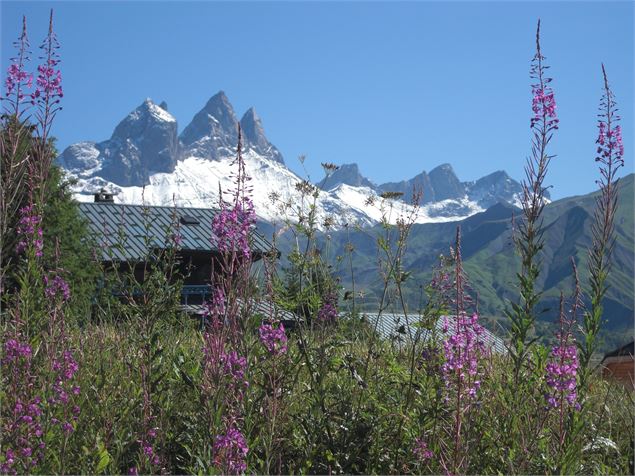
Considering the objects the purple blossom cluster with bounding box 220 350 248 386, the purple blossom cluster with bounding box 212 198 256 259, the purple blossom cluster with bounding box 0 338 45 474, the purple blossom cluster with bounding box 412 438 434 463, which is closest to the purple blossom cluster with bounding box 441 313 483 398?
the purple blossom cluster with bounding box 412 438 434 463

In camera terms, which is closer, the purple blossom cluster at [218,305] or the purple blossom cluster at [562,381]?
the purple blossom cluster at [218,305]

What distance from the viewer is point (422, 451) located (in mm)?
4562

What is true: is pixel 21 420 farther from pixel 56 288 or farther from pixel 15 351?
pixel 56 288

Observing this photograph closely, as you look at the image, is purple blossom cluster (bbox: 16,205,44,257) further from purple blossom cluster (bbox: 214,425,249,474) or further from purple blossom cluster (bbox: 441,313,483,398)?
purple blossom cluster (bbox: 441,313,483,398)

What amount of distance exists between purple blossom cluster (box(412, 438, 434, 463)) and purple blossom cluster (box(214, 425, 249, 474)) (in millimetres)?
1365

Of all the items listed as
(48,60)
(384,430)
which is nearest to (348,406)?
(384,430)

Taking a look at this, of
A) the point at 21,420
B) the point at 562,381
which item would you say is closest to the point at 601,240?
the point at 562,381

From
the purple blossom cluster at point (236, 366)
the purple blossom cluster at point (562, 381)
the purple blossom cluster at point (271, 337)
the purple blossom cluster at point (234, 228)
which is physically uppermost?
the purple blossom cluster at point (234, 228)

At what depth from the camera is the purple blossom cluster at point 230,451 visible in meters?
3.50

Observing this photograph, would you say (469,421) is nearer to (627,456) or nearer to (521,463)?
(521,463)

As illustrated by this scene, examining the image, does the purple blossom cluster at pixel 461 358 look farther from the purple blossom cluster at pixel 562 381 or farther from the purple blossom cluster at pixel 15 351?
the purple blossom cluster at pixel 15 351

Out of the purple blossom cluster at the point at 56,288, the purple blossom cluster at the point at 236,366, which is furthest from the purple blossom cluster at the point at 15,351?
the purple blossom cluster at the point at 236,366

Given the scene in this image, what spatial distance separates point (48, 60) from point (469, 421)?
3993mm

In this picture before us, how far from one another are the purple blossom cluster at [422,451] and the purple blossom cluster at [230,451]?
137cm
